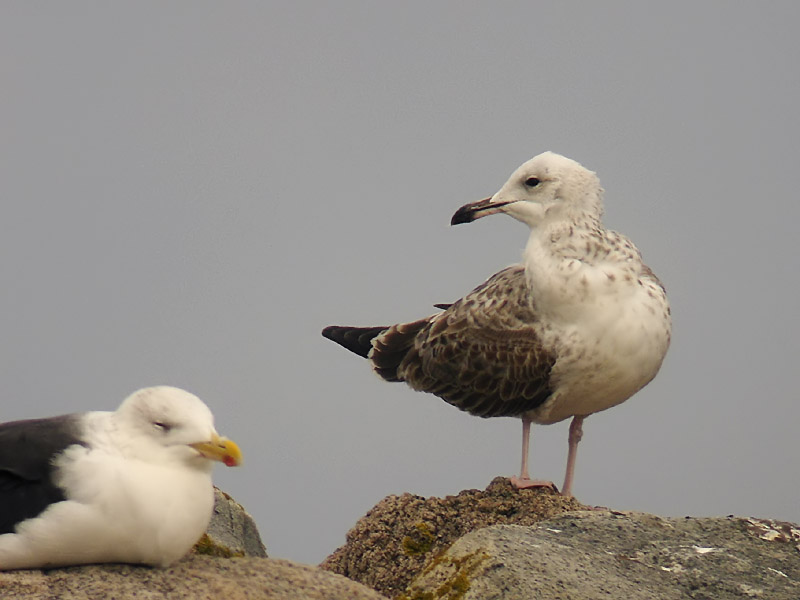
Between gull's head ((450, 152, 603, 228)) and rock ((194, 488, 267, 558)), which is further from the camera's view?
gull's head ((450, 152, 603, 228))

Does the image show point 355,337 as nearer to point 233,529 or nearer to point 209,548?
point 233,529

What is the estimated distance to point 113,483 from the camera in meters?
6.52

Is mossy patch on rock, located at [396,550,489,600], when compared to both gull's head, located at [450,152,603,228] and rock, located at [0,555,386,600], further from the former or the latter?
gull's head, located at [450,152,603,228]

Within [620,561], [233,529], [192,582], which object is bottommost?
[233,529]

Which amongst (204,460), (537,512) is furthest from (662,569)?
(204,460)

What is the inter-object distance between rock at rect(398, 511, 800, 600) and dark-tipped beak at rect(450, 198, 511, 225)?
2.51 metres

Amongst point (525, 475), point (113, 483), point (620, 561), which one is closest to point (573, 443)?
point (525, 475)

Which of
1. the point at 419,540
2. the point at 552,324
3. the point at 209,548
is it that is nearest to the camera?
the point at 209,548

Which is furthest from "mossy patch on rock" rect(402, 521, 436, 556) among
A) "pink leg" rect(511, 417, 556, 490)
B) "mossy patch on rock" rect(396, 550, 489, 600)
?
"mossy patch on rock" rect(396, 550, 489, 600)

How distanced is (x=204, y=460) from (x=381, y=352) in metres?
4.15

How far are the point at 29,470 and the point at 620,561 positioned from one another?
3.49m

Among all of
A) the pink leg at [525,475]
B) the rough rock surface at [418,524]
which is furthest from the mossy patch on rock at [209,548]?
the pink leg at [525,475]

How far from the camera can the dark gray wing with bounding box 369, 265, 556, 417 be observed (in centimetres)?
976

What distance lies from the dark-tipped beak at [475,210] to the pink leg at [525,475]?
60.9 inches
